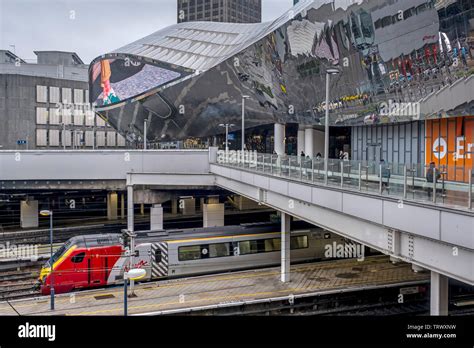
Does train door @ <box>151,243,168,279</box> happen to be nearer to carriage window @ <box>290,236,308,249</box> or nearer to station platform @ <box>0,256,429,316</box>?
station platform @ <box>0,256,429,316</box>

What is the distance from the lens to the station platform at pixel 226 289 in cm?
1775

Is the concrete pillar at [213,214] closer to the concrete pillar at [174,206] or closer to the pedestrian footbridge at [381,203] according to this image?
the pedestrian footbridge at [381,203]

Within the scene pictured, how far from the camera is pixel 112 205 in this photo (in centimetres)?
4369

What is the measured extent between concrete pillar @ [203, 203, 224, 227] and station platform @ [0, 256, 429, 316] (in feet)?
39.2

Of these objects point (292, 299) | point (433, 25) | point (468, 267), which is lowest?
point (292, 299)

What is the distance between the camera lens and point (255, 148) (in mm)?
67125

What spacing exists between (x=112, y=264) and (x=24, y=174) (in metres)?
16.1

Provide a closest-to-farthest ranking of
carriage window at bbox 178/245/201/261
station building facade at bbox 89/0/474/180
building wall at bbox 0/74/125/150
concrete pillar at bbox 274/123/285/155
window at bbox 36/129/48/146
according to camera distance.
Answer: carriage window at bbox 178/245/201/261 → station building facade at bbox 89/0/474/180 → concrete pillar at bbox 274/123/285/155 → building wall at bbox 0/74/125/150 → window at bbox 36/129/48/146

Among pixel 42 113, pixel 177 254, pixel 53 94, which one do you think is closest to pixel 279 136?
pixel 177 254

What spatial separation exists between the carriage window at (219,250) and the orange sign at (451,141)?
11726 mm

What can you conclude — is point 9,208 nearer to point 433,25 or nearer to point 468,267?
Answer: point 433,25

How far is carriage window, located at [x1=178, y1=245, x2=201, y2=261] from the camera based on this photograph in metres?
22.5

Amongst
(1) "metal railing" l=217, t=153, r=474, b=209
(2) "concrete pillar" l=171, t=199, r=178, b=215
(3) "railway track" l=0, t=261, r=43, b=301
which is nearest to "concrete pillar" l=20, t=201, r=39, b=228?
(3) "railway track" l=0, t=261, r=43, b=301
